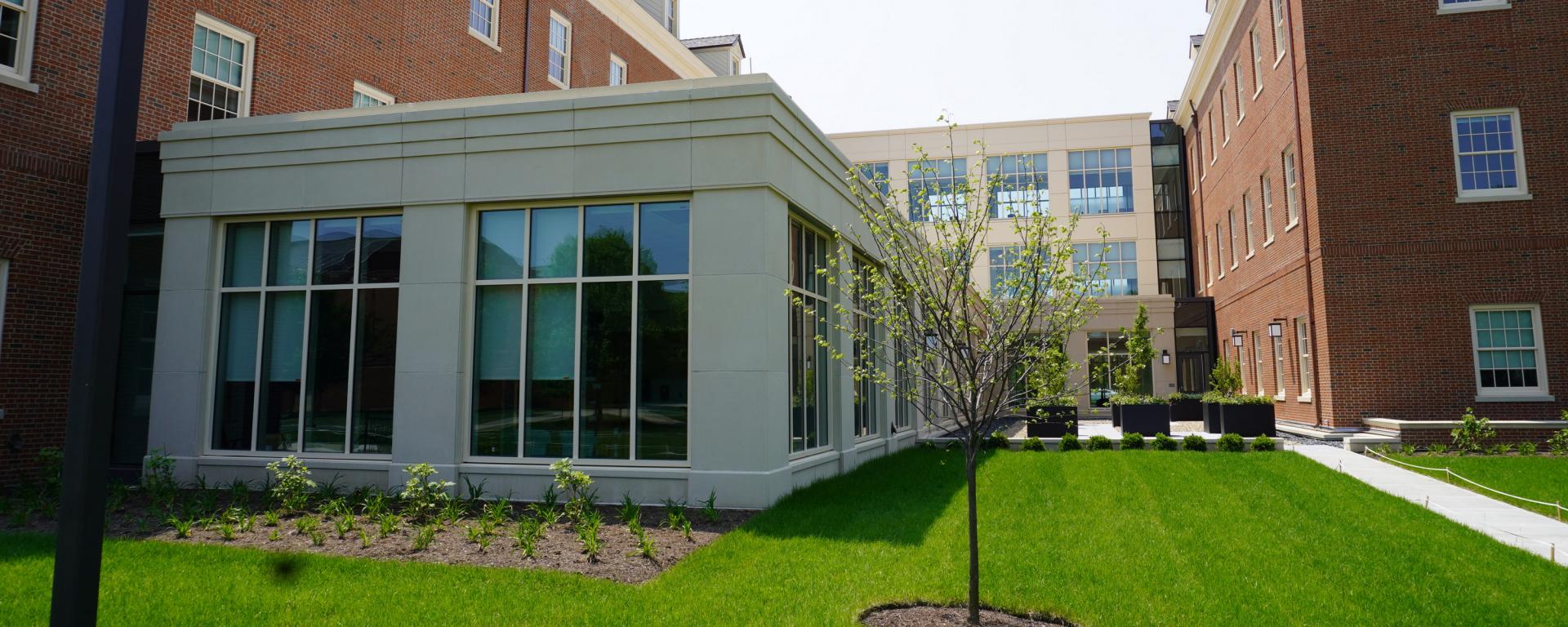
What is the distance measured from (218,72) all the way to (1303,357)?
2296cm

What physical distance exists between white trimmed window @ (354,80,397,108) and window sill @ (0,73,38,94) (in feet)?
19.9

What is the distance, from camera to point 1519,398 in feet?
56.5

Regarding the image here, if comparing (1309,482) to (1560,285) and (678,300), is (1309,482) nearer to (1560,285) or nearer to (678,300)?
(678,300)

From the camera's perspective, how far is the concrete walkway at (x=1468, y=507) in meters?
8.54

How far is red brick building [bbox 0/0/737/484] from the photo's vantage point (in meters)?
11.7

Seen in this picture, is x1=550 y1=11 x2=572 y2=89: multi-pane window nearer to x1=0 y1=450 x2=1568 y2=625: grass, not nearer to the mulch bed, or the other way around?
the mulch bed

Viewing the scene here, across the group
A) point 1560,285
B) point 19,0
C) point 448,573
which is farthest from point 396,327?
point 1560,285

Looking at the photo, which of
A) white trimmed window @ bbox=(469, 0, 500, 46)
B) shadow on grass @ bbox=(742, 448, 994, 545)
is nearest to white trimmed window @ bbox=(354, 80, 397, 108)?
white trimmed window @ bbox=(469, 0, 500, 46)

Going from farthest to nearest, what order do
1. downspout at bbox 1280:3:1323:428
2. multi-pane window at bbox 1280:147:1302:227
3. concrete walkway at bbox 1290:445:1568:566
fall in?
multi-pane window at bbox 1280:147:1302:227
downspout at bbox 1280:3:1323:428
concrete walkway at bbox 1290:445:1568:566

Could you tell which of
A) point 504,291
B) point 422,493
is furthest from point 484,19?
point 422,493

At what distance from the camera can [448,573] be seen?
7.08m

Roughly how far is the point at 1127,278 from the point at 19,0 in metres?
37.7

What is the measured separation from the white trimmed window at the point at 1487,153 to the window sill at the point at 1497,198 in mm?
16

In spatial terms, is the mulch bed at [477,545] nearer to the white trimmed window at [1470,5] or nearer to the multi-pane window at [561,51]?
the multi-pane window at [561,51]
